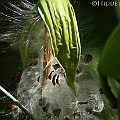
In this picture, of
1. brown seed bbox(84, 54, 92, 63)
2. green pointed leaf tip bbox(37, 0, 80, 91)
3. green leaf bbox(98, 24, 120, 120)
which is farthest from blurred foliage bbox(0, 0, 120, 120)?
green leaf bbox(98, 24, 120, 120)

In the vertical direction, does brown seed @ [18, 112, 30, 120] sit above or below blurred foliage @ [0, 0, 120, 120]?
below

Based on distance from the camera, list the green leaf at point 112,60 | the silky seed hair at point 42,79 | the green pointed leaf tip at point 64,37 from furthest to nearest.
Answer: the silky seed hair at point 42,79
the green pointed leaf tip at point 64,37
the green leaf at point 112,60

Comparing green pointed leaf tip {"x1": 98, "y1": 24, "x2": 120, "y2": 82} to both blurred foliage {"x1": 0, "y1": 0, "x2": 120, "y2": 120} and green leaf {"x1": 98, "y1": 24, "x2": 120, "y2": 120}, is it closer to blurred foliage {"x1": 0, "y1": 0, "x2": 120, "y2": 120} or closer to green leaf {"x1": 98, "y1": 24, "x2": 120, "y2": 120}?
green leaf {"x1": 98, "y1": 24, "x2": 120, "y2": 120}

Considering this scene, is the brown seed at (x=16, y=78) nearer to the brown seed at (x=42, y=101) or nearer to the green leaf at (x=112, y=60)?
the brown seed at (x=42, y=101)

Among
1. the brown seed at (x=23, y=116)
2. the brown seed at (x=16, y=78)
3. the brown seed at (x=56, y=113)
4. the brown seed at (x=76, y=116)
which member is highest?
the brown seed at (x=16, y=78)

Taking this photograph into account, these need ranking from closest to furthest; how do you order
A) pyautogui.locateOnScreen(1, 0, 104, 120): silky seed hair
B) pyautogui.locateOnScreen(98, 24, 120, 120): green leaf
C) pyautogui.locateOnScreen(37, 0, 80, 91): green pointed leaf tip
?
pyautogui.locateOnScreen(98, 24, 120, 120): green leaf < pyautogui.locateOnScreen(37, 0, 80, 91): green pointed leaf tip < pyautogui.locateOnScreen(1, 0, 104, 120): silky seed hair

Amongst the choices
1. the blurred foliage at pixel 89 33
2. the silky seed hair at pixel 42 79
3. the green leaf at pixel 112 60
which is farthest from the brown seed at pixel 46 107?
the green leaf at pixel 112 60

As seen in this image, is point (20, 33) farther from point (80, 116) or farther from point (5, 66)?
point (80, 116)
